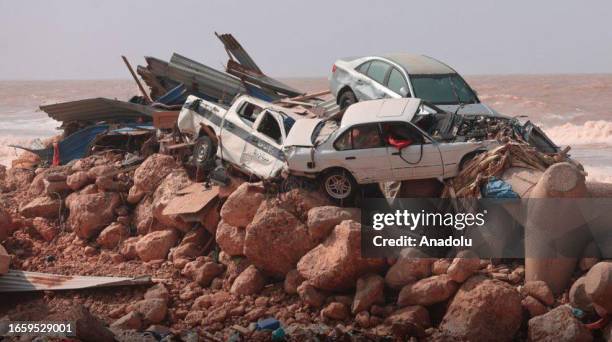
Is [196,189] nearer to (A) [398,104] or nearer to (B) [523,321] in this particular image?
(A) [398,104]

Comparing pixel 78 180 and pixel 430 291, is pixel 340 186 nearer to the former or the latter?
pixel 430 291

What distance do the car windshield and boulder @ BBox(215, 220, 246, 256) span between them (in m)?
4.25

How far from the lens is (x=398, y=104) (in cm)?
1211

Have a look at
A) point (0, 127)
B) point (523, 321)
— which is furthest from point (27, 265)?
point (0, 127)

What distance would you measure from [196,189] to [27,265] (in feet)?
10.6

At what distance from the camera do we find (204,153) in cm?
1421

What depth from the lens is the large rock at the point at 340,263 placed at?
399 inches

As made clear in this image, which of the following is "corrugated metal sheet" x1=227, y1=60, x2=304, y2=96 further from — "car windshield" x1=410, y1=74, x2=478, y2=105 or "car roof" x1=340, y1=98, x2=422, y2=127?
"car roof" x1=340, y1=98, x2=422, y2=127

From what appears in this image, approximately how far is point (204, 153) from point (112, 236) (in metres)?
2.24

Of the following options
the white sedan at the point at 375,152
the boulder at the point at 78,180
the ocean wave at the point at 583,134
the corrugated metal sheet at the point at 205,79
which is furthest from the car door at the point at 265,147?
the ocean wave at the point at 583,134

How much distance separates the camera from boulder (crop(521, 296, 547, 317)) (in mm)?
9203

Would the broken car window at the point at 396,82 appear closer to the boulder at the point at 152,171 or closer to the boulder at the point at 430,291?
the boulder at the point at 152,171

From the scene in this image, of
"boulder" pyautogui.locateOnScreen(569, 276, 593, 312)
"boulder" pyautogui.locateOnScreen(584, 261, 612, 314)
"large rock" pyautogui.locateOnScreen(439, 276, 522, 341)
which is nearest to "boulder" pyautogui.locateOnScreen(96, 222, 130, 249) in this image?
"large rock" pyautogui.locateOnScreen(439, 276, 522, 341)

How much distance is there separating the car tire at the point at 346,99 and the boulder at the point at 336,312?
594 centimetres
